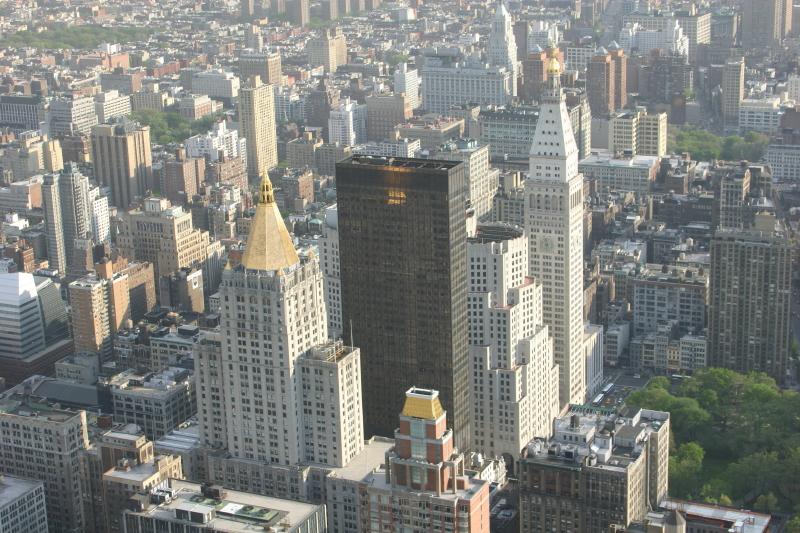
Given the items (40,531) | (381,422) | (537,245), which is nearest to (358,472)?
(381,422)

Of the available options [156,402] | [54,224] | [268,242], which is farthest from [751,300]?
[54,224]

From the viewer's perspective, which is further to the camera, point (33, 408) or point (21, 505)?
point (33, 408)

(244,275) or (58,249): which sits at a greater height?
(244,275)

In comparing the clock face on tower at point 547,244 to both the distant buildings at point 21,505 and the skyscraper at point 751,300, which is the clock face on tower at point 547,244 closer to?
the skyscraper at point 751,300

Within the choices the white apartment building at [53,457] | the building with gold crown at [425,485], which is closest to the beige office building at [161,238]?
the white apartment building at [53,457]

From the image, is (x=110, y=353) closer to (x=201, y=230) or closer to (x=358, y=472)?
(x=201, y=230)

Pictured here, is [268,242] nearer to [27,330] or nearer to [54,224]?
[27,330]

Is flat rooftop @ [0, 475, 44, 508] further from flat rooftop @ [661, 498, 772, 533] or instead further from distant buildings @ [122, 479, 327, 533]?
flat rooftop @ [661, 498, 772, 533]
